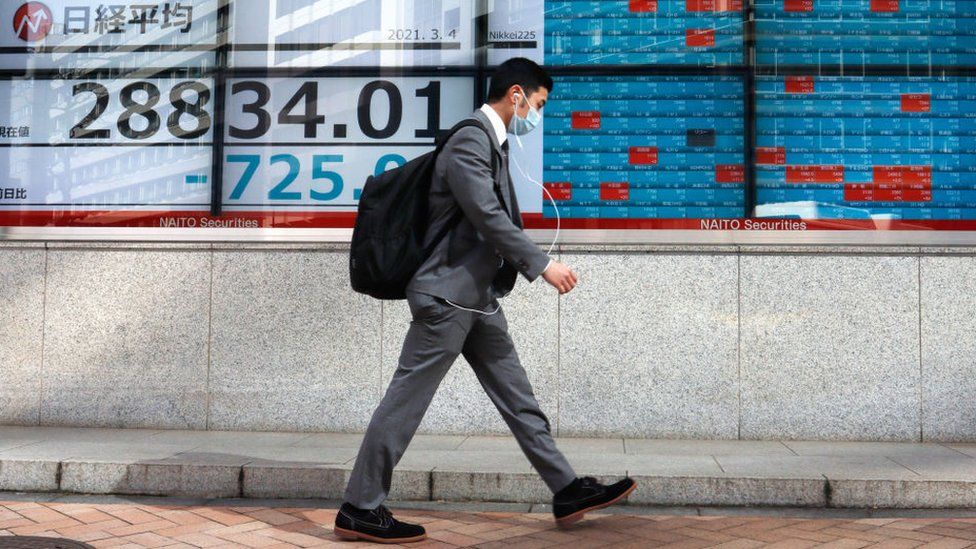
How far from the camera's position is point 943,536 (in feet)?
14.2

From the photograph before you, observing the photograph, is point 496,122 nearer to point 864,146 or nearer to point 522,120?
point 522,120

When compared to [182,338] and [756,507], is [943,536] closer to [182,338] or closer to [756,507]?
[756,507]

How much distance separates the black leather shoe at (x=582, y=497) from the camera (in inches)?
170

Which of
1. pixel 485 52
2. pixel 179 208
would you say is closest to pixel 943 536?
pixel 485 52

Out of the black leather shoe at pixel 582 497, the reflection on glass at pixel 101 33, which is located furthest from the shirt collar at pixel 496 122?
the reflection on glass at pixel 101 33

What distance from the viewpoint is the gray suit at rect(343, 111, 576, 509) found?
13.4ft

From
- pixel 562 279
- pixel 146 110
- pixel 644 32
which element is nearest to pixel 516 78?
pixel 562 279

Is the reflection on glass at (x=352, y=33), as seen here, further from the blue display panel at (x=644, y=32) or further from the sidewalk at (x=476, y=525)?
the sidewalk at (x=476, y=525)

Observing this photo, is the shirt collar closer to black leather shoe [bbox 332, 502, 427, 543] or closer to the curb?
black leather shoe [bbox 332, 502, 427, 543]

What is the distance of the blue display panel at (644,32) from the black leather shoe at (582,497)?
3.50 metres

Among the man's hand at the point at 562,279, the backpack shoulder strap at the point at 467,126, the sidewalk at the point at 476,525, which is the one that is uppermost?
the backpack shoulder strap at the point at 467,126

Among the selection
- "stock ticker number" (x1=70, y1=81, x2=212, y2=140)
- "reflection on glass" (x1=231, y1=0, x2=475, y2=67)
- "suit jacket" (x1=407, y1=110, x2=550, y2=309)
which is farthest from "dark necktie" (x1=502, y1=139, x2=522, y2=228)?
"stock ticker number" (x1=70, y1=81, x2=212, y2=140)

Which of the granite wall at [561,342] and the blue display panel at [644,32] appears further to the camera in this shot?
the blue display panel at [644,32]

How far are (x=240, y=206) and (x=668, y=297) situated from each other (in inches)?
119
